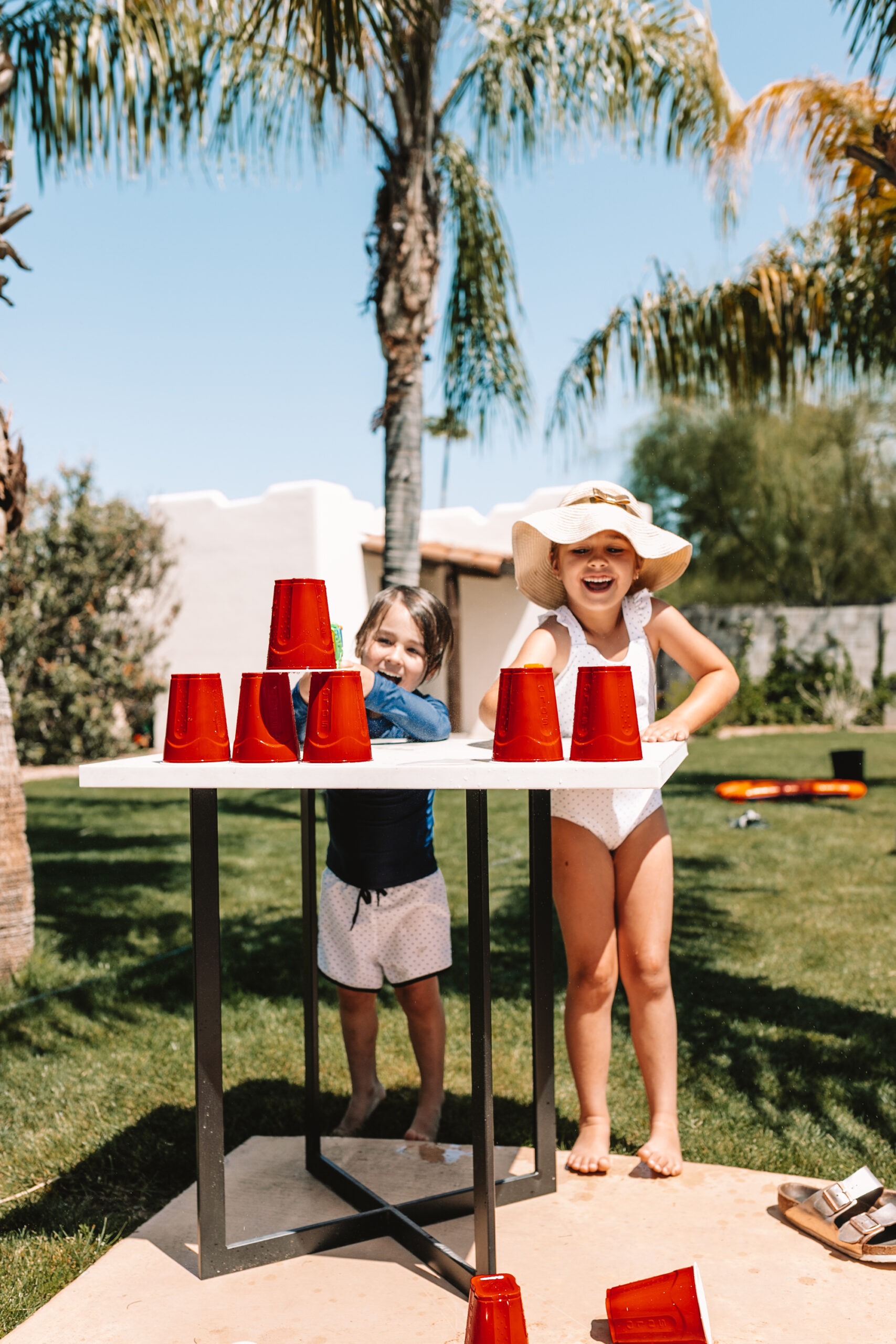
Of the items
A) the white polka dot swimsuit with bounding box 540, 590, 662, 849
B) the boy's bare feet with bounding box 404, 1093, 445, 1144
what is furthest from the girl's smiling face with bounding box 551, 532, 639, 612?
the boy's bare feet with bounding box 404, 1093, 445, 1144

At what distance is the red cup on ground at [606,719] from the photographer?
6.49ft

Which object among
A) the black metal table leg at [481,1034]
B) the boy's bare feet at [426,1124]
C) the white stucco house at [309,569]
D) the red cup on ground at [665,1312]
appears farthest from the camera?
the white stucco house at [309,569]

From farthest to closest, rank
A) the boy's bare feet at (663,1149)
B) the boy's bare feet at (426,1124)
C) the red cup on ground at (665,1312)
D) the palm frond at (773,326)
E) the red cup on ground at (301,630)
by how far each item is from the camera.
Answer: the palm frond at (773,326) < the boy's bare feet at (426,1124) < the boy's bare feet at (663,1149) < the red cup on ground at (301,630) < the red cup on ground at (665,1312)

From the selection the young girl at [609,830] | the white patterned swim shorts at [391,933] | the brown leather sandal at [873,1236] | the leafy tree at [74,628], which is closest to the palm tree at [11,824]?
the white patterned swim shorts at [391,933]

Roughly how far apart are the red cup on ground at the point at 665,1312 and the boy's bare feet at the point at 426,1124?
3.21ft

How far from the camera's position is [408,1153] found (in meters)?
2.78

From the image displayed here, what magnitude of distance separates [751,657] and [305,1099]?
16748 mm

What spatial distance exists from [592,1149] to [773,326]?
688 cm

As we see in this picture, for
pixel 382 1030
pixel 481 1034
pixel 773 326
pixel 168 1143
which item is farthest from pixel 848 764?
pixel 481 1034

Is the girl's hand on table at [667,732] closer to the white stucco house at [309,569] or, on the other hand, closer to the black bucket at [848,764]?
the black bucket at [848,764]

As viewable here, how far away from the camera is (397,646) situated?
2.67 metres

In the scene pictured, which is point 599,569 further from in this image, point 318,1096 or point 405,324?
point 405,324

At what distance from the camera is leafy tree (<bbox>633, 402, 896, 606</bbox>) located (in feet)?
71.5

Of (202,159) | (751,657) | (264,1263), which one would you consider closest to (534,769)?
(264,1263)
